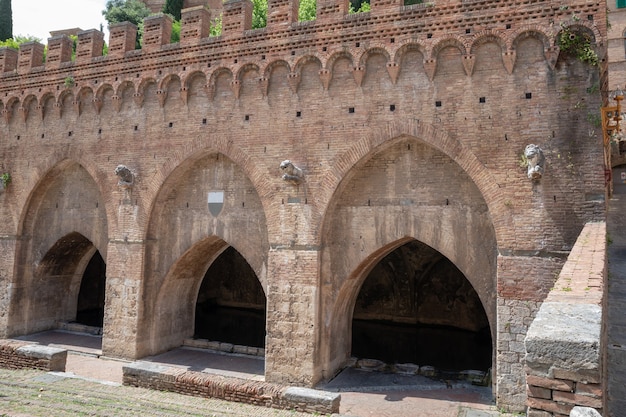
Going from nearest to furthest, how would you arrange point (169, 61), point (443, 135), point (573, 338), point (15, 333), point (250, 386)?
point (573, 338) < point (250, 386) < point (443, 135) < point (169, 61) < point (15, 333)

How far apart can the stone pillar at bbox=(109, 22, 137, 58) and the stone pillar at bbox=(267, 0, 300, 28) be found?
4.15 metres

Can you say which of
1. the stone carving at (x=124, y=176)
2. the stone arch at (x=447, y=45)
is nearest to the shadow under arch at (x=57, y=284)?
the stone carving at (x=124, y=176)

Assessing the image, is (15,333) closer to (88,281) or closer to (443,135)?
(88,281)

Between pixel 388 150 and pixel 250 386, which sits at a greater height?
pixel 388 150

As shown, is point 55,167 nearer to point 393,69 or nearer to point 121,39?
point 121,39

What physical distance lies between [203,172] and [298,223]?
318cm

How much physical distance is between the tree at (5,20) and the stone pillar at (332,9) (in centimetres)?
2446

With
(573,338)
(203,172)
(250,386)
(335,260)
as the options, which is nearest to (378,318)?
(335,260)

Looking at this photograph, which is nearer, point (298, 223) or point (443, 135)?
point (443, 135)

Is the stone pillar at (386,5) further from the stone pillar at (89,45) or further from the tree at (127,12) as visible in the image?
the tree at (127,12)

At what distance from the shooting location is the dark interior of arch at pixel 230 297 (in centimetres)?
1839

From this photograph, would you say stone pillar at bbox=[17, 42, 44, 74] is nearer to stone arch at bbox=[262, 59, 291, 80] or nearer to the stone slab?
stone arch at bbox=[262, 59, 291, 80]

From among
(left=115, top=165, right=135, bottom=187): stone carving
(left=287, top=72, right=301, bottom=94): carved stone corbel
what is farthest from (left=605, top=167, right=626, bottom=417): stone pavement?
(left=115, top=165, right=135, bottom=187): stone carving

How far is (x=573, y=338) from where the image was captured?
3.08 metres
